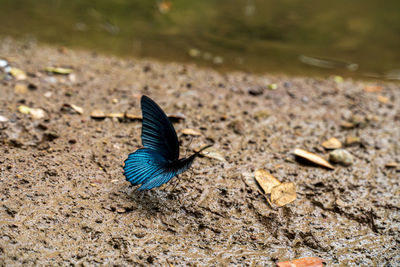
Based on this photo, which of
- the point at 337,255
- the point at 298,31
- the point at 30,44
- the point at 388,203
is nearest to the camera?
the point at 337,255

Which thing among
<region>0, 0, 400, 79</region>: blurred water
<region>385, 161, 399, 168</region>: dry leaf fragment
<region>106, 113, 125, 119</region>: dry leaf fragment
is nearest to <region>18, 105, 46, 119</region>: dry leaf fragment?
<region>106, 113, 125, 119</region>: dry leaf fragment

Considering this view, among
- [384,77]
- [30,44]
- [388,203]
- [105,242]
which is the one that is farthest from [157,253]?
[384,77]

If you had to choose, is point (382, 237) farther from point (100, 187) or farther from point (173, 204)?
point (100, 187)

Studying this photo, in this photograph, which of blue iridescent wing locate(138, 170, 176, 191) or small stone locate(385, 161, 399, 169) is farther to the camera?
small stone locate(385, 161, 399, 169)

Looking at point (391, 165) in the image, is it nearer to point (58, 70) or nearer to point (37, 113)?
point (37, 113)

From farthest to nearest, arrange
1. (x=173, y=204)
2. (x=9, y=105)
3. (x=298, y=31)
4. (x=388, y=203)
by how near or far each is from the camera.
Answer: (x=298, y=31) < (x=9, y=105) < (x=388, y=203) < (x=173, y=204)

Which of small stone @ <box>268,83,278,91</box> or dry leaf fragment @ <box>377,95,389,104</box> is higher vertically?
dry leaf fragment @ <box>377,95,389,104</box>

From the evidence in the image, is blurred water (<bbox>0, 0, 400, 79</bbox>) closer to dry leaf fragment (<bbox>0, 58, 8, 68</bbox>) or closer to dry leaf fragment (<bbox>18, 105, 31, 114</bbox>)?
dry leaf fragment (<bbox>0, 58, 8, 68</bbox>)

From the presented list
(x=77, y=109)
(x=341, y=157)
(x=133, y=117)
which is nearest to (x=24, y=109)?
(x=77, y=109)
